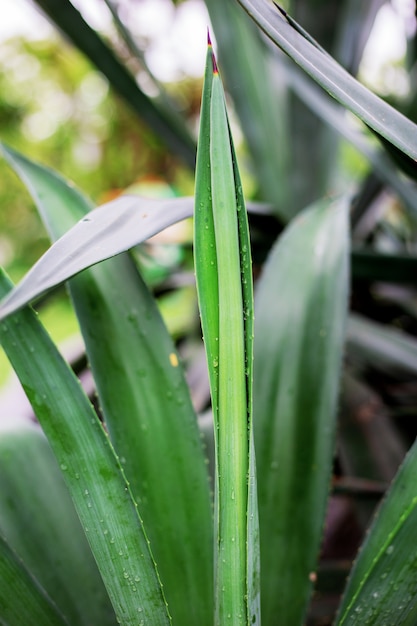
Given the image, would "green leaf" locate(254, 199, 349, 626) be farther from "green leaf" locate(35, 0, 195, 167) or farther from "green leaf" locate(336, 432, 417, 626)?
"green leaf" locate(35, 0, 195, 167)

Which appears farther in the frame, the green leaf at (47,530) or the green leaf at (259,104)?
the green leaf at (259,104)

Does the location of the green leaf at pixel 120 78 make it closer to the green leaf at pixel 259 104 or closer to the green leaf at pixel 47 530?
the green leaf at pixel 259 104

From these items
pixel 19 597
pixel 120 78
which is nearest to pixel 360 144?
pixel 120 78

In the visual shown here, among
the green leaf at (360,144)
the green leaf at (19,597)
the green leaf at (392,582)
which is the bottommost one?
the green leaf at (392,582)

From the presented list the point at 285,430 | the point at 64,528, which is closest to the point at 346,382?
the point at 285,430

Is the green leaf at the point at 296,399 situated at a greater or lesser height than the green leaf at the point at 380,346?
lesser

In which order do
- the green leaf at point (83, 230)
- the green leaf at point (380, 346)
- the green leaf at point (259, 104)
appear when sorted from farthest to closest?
the green leaf at point (259, 104), the green leaf at point (380, 346), the green leaf at point (83, 230)

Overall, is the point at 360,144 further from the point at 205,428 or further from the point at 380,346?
the point at 205,428

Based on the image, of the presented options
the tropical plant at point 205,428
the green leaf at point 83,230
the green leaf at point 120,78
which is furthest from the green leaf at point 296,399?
the green leaf at point 120,78
